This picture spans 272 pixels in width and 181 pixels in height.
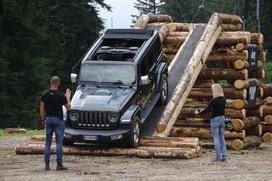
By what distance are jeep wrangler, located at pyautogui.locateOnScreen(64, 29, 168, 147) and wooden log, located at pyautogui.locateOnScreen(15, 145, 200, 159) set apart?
336 mm

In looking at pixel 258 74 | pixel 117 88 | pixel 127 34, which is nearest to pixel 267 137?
pixel 258 74

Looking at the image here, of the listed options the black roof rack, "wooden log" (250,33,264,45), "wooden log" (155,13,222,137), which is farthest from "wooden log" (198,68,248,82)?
the black roof rack

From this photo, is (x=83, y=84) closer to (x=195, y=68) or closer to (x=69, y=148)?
(x=69, y=148)

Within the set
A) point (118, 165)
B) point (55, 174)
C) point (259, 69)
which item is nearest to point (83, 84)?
point (118, 165)

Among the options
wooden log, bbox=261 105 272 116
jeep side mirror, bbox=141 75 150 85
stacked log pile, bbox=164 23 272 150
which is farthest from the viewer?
wooden log, bbox=261 105 272 116

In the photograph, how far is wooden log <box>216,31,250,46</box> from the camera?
26.9 meters

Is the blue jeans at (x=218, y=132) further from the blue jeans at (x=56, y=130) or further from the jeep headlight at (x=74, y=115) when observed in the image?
the blue jeans at (x=56, y=130)

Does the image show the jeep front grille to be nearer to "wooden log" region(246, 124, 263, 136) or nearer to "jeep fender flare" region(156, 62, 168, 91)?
"jeep fender flare" region(156, 62, 168, 91)

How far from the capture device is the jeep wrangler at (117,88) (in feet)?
63.2

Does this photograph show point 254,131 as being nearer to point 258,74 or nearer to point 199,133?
point 258,74

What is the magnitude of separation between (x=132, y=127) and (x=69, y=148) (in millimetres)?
1886

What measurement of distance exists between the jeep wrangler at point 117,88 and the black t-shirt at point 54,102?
112 inches

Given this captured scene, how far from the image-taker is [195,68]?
2478cm

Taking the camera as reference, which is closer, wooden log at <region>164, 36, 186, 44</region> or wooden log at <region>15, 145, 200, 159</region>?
wooden log at <region>15, 145, 200, 159</region>
